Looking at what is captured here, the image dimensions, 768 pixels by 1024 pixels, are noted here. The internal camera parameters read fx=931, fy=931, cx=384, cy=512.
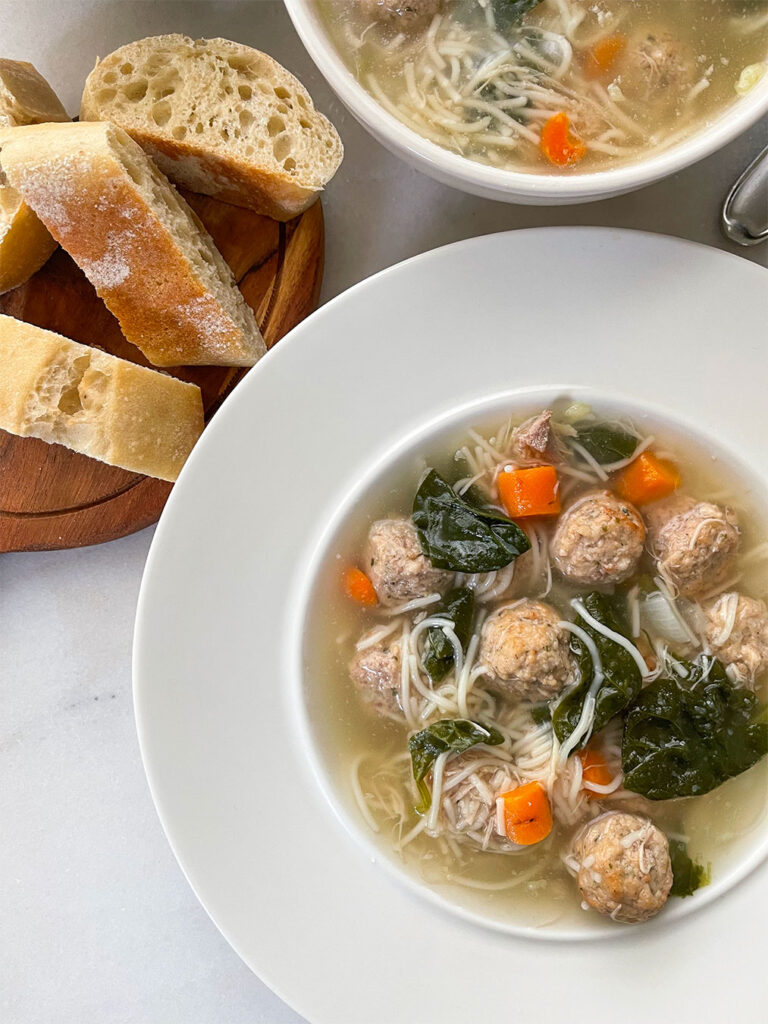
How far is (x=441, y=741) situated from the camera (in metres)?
2.52

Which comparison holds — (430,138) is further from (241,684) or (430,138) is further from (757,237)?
(241,684)

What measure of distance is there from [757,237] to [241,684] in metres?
1.99

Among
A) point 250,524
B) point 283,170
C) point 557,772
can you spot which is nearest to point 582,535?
point 557,772

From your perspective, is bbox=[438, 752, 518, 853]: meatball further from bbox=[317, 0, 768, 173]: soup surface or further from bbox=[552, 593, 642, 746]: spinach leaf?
bbox=[317, 0, 768, 173]: soup surface

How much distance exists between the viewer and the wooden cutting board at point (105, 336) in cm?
273

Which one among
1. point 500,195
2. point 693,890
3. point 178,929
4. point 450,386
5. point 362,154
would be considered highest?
point 500,195

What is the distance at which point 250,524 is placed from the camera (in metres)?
2.46

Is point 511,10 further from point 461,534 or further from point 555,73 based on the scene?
point 461,534

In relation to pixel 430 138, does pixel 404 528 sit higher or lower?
lower

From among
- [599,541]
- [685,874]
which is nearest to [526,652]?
[599,541]

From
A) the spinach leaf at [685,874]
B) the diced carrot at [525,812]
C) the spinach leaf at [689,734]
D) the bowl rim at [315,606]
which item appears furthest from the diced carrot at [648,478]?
the spinach leaf at [685,874]

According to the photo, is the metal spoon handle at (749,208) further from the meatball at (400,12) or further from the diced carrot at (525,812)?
the diced carrot at (525,812)

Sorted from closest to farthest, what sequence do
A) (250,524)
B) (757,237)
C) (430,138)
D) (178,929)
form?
(430,138) < (250,524) < (757,237) < (178,929)

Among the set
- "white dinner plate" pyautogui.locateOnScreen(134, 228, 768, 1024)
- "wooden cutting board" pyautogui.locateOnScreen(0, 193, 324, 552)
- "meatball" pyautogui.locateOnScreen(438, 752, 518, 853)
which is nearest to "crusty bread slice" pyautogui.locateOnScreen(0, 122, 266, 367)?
"wooden cutting board" pyautogui.locateOnScreen(0, 193, 324, 552)
